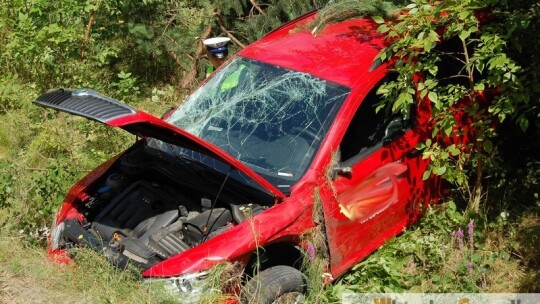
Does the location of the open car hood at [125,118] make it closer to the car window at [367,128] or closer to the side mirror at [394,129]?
the car window at [367,128]

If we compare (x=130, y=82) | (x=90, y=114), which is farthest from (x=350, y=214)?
(x=130, y=82)

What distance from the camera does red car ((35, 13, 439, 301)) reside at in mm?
3982

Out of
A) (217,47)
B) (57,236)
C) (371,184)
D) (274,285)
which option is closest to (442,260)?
(371,184)

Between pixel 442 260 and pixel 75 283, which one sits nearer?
pixel 75 283

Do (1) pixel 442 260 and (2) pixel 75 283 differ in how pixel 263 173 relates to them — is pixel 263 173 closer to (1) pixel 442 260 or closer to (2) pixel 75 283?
(2) pixel 75 283

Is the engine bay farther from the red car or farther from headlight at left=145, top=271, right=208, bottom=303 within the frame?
headlight at left=145, top=271, right=208, bottom=303

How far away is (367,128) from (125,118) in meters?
1.99

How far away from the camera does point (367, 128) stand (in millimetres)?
4875

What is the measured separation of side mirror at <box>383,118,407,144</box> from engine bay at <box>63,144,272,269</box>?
3.84 ft

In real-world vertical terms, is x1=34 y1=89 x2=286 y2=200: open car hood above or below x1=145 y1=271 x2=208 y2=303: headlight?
above

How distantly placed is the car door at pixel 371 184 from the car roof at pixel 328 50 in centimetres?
24

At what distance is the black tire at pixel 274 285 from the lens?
395 cm

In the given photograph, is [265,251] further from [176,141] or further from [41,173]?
[41,173]

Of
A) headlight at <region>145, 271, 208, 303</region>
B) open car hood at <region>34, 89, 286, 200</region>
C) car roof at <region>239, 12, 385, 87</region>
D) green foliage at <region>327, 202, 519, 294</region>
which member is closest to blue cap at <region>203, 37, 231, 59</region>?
car roof at <region>239, 12, 385, 87</region>
